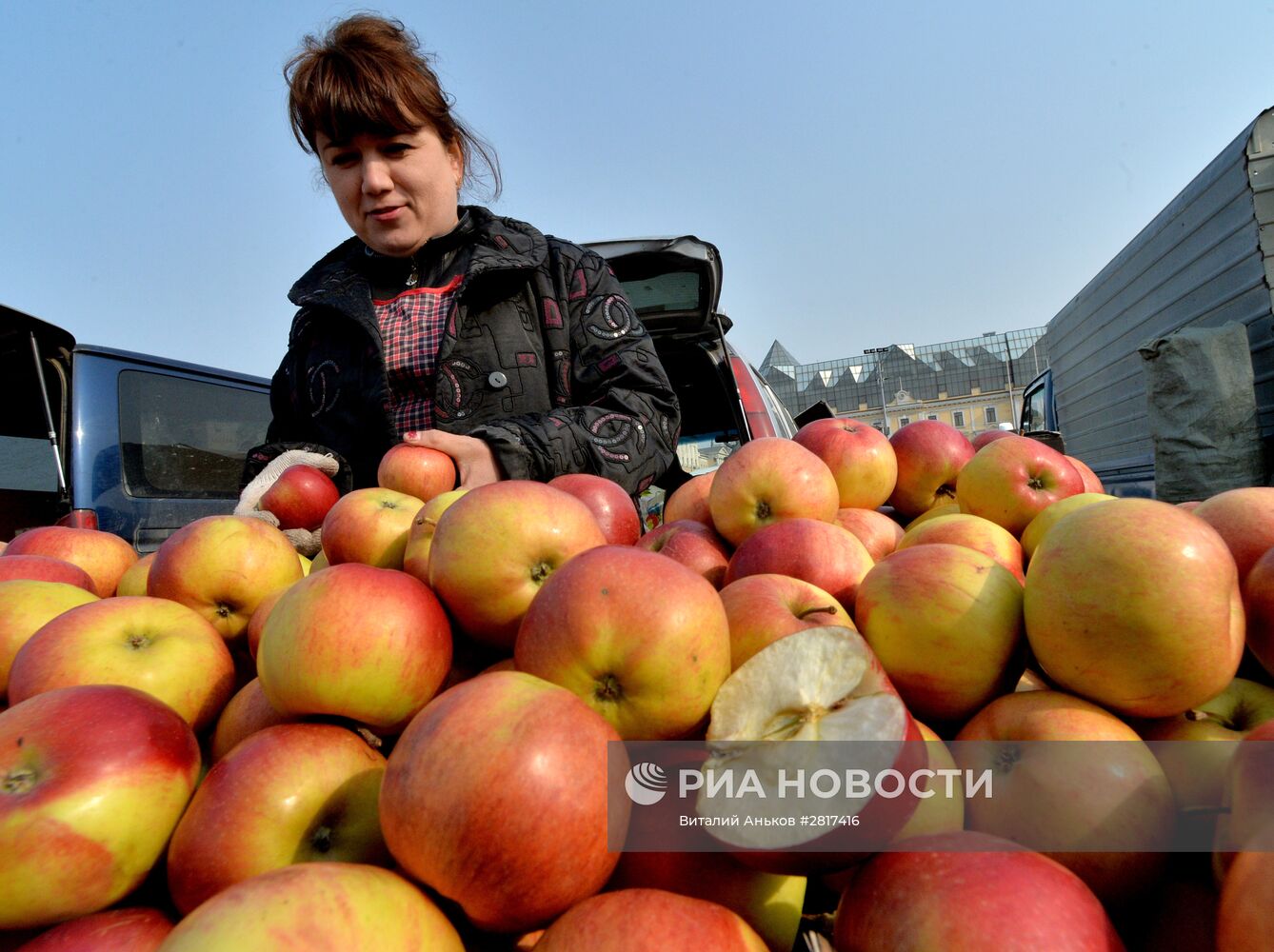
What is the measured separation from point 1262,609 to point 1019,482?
674 millimetres

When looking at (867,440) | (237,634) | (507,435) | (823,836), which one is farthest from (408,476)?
(823,836)

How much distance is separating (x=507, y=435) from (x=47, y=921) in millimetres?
1354

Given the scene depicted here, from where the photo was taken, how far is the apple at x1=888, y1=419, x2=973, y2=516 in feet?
6.82

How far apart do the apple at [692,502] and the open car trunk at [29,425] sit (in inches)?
153

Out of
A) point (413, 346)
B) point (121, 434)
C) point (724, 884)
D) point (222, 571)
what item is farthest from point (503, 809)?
point (121, 434)

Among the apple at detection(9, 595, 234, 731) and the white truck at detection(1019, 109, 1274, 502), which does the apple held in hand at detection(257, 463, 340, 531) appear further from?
the white truck at detection(1019, 109, 1274, 502)

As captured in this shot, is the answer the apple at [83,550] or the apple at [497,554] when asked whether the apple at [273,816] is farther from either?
the apple at [83,550]

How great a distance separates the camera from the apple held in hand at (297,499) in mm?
2111

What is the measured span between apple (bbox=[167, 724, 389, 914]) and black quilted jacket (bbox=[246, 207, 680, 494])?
4.75ft

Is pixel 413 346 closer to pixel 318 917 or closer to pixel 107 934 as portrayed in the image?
→ pixel 107 934

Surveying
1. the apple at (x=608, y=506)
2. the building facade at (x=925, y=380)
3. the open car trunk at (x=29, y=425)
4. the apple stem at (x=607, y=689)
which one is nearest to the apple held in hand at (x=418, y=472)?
the apple at (x=608, y=506)

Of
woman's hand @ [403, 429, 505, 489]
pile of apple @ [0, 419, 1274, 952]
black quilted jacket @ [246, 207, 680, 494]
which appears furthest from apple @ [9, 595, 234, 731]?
black quilted jacket @ [246, 207, 680, 494]

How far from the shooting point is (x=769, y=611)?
1.08 m

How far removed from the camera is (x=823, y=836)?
2.33 feet
